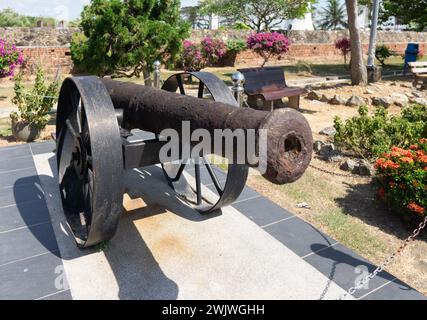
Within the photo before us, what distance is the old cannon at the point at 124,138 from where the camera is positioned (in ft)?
6.12

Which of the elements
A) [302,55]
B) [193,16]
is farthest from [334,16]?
[302,55]

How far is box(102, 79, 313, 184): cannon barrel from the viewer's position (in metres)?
1.81

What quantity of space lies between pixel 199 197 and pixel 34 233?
166cm

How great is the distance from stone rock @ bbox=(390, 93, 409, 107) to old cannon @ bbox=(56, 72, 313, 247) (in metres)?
8.06

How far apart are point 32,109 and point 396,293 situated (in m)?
6.24

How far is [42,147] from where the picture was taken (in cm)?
638

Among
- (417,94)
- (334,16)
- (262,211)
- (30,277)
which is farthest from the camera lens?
(334,16)

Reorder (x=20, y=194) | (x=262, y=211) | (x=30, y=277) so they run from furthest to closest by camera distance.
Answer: (x=20, y=194) → (x=262, y=211) → (x=30, y=277)

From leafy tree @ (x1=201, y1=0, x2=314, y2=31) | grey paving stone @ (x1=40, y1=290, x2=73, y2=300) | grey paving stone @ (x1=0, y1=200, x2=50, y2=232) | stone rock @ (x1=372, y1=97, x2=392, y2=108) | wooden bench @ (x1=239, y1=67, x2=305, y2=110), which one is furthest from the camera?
leafy tree @ (x1=201, y1=0, x2=314, y2=31)

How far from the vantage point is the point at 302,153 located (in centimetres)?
191

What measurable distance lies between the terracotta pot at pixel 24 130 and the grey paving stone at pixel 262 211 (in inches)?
171

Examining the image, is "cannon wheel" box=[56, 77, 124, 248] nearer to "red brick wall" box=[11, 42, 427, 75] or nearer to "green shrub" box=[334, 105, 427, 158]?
"green shrub" box=[334, 105, 427, 158]

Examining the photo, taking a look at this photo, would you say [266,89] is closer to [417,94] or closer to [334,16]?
[417,94]

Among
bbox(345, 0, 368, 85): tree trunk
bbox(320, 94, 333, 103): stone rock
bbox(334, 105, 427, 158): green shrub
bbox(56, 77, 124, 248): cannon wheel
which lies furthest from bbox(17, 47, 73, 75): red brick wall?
bbox(56, 77, 124, 248): cannon wheel
